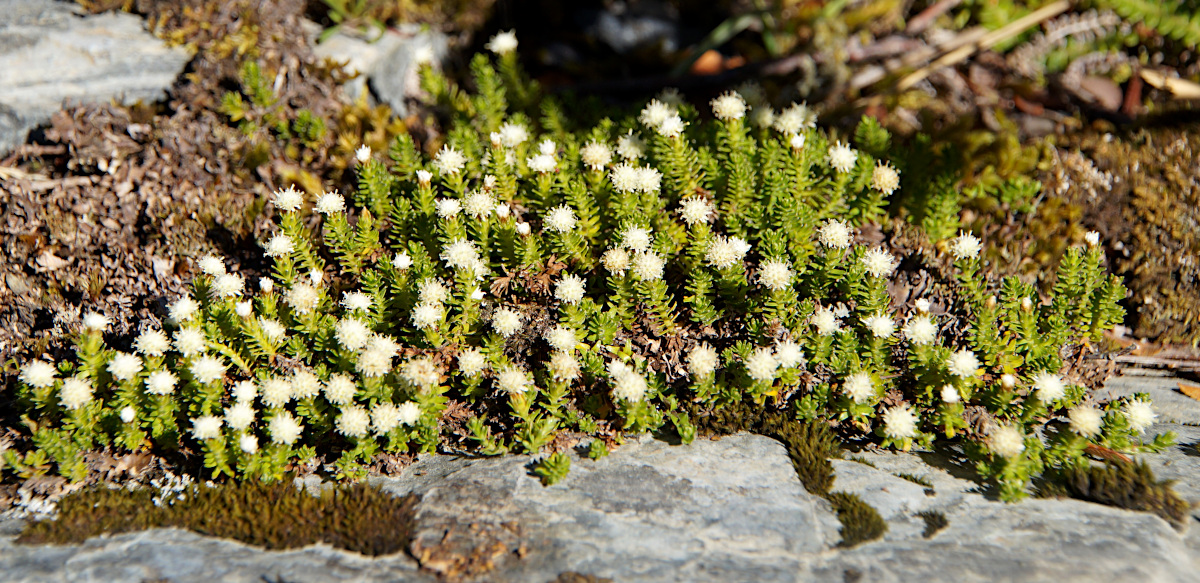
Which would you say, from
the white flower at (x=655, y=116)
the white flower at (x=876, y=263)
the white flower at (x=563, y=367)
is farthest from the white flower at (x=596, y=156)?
the white flower at (x=876, y=263)

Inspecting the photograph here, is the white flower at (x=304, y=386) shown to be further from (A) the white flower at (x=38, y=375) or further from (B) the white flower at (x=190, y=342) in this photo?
(A) the white flower at (x=38, y=375)

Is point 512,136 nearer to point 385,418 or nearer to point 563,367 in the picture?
point 563,367

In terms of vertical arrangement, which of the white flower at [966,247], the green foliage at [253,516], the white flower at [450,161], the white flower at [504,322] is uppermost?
the white flower at [966,247]

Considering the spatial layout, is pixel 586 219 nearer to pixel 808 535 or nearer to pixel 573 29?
pixel 808 535

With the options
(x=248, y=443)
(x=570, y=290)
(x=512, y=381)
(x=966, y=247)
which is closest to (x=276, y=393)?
(x=248, y=443)

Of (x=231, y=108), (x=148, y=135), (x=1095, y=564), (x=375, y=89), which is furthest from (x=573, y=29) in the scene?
(x=1095, y=564)

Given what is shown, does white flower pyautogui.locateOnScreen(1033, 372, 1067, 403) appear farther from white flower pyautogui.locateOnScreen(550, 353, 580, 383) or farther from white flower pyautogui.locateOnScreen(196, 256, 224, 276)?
white flower pyautogui.locateOnScreen(196, 256, 224, 276)
